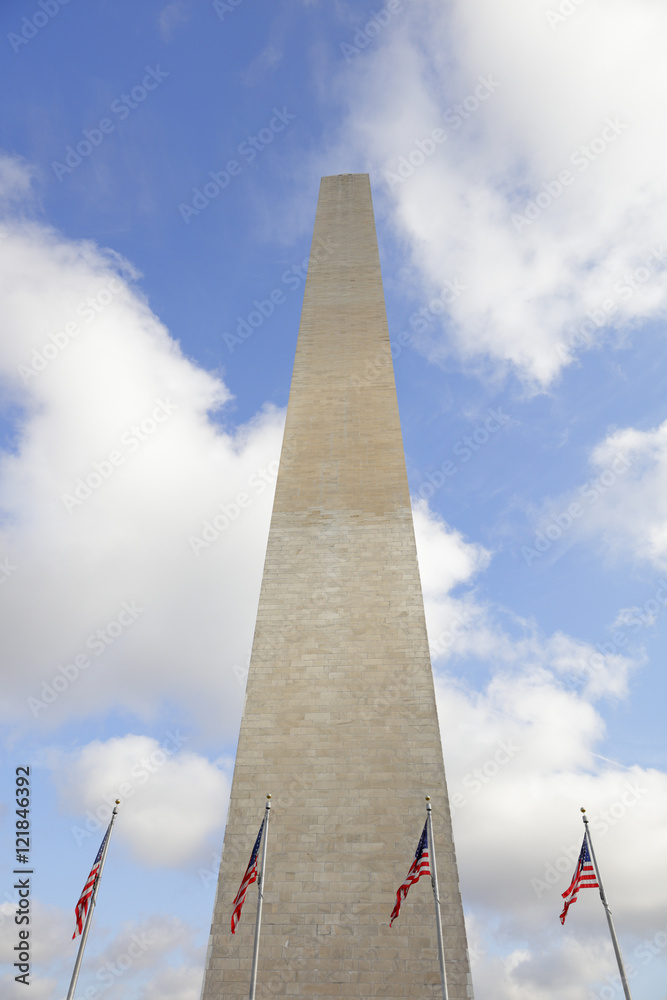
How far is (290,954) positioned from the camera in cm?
1569

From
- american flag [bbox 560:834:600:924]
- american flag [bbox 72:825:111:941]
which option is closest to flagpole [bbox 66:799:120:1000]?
american flag [bbox 72:825:111:941]

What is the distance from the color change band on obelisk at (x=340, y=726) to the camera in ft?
51.3

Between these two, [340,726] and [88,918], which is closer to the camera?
[88,918]

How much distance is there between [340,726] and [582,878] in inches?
270

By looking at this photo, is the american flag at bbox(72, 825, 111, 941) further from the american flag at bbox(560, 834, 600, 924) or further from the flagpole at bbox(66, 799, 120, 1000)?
the american flag at bbox(560, 834, 600, 924)

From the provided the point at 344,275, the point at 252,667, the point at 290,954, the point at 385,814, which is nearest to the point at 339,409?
the point at 344,275

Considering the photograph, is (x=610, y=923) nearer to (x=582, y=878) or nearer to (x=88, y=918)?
(x=582, y=878)

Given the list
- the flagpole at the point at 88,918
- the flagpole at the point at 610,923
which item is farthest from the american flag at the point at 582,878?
the flagpole at the point at 88,918

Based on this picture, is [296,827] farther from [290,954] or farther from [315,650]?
[315,650]

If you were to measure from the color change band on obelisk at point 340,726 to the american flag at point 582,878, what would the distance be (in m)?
2.52

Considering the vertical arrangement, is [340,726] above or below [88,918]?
above

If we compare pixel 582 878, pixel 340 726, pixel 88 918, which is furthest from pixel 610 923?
pixel 88 918

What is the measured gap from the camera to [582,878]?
49.8 feet

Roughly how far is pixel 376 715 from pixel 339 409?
12.0 meters
